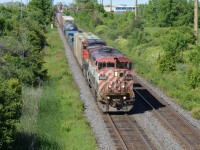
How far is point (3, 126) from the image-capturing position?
47.1 feet

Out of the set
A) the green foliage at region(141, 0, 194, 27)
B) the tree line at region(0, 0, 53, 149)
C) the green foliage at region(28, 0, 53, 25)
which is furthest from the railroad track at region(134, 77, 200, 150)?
the green foliage at region(28, 0, 53, 25)

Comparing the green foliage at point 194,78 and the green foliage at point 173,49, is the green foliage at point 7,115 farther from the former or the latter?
the green foliage at point 173,49

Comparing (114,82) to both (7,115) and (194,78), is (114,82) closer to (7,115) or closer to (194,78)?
(7,115)

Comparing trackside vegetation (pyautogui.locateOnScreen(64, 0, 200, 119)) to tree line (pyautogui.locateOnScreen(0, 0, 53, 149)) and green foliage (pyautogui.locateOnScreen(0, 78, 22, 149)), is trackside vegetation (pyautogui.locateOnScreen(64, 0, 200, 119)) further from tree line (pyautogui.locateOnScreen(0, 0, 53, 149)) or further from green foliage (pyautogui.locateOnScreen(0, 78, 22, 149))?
green foliage (pyautogui.locateOnScreen(0, 78, 22, 149))

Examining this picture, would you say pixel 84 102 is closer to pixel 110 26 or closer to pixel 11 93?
pixel 11 93

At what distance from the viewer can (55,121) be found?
1988cm

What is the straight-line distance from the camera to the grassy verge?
1666 cm

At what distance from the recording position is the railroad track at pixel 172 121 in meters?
17.9

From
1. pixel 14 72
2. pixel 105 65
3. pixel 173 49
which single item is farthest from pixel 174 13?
pixel 105 65

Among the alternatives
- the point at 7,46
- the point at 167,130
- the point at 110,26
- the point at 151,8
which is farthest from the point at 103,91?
the point at 151,8

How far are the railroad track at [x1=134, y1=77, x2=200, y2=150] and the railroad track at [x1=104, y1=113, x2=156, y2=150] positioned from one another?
1.67 metres

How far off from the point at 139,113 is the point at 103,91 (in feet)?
9.69

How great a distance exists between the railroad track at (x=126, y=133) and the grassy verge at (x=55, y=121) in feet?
4.23

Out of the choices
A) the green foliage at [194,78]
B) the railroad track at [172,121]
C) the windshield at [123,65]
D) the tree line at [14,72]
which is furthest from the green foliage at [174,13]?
the windshield at [123,65]
